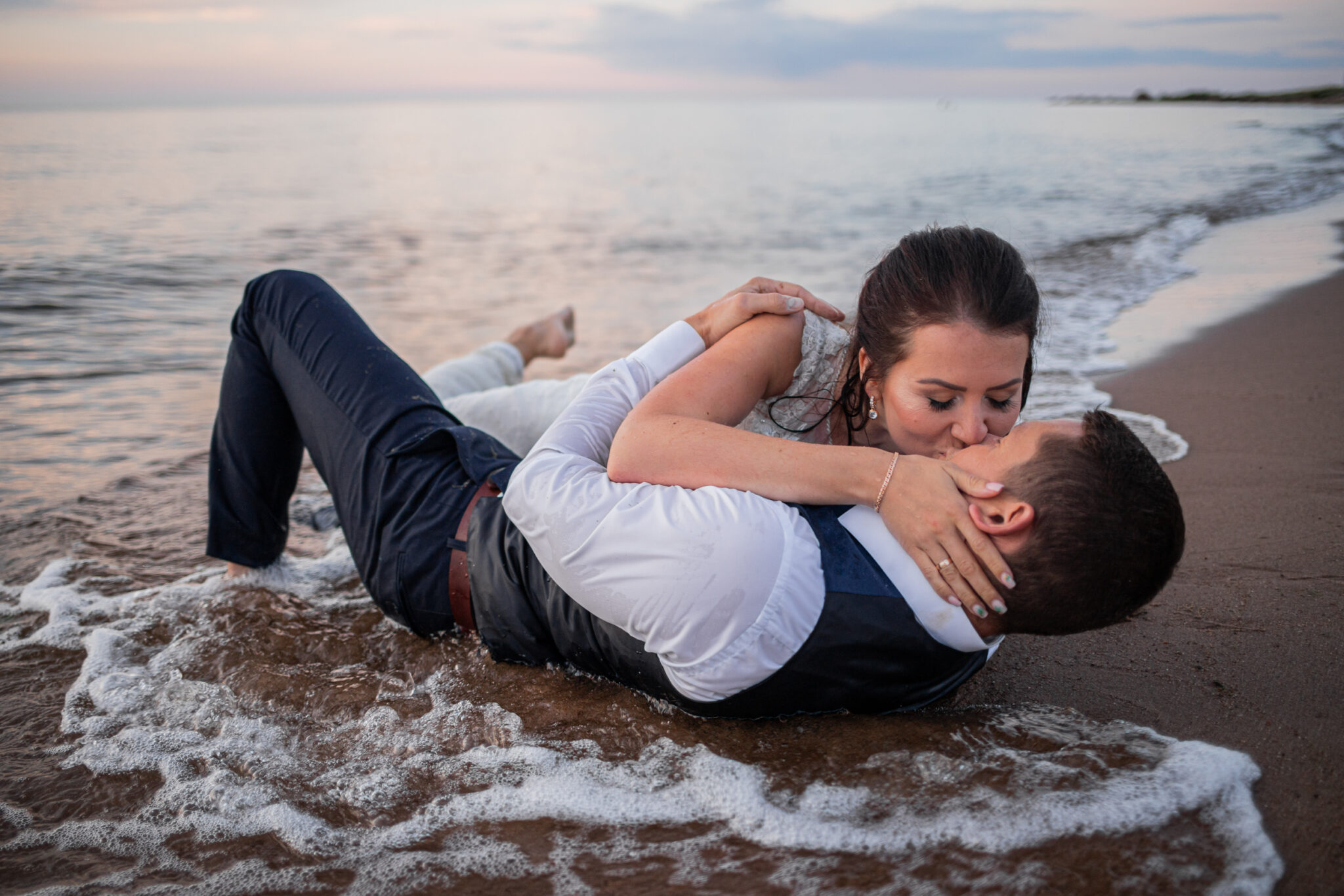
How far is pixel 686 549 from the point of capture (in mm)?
1828

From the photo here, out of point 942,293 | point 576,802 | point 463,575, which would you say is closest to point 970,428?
point 942,293

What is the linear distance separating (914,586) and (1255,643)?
1341mm

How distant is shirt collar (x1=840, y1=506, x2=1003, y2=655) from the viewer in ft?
6.30

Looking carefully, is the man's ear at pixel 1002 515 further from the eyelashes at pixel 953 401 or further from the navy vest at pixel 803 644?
the eyelashes at pixel 953 401

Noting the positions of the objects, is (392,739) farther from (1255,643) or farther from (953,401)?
(1255,643)

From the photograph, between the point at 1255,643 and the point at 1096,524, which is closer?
the point at 1096,524

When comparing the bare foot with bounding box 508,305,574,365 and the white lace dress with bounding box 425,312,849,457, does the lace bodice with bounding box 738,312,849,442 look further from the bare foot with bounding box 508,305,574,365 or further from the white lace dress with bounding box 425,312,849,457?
the bare foot with bounding box 508,305,574,365

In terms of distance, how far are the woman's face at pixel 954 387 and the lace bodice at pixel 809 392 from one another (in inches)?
9.2

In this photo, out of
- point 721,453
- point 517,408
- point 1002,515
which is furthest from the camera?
point 517,408

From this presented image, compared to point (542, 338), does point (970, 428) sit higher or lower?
higher

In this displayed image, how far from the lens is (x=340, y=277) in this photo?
10.1m

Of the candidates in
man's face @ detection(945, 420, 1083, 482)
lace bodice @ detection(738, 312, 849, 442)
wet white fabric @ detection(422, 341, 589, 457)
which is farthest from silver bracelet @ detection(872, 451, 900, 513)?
wet white fabric @ detection(422, 341, 589, 457)

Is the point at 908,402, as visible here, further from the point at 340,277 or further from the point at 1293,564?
the point at 340,277

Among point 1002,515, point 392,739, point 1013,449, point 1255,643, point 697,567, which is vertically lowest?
point 392,739
